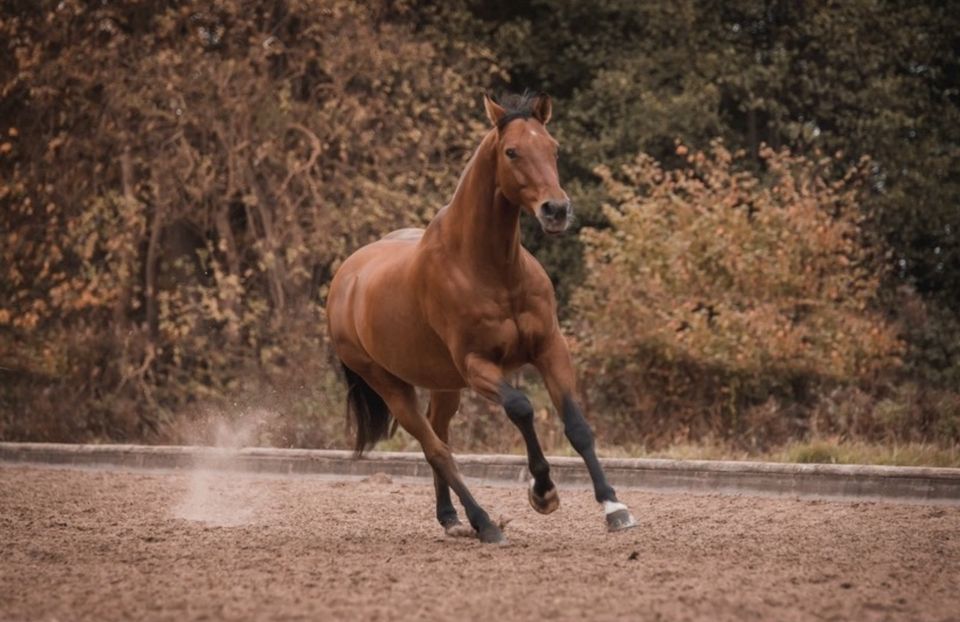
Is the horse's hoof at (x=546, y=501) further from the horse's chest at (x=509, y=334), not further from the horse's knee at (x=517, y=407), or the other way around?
the horse's chest at (x=509, y=334)

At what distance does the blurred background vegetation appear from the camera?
13.2 meters

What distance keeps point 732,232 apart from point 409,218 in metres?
4.39

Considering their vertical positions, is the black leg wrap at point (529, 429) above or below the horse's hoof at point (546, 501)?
above

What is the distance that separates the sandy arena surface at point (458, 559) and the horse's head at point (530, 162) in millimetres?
1613

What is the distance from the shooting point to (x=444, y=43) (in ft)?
61.3

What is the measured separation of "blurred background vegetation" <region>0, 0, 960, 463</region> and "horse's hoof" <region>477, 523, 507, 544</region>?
383cm

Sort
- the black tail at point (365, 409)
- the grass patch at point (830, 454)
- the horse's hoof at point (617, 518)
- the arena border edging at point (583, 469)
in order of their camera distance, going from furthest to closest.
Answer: the grass patch at point (830, 454), the black tail at point (365, 409), the arena border edging at point (583, 469), the horse's hoof at point (617, 518)

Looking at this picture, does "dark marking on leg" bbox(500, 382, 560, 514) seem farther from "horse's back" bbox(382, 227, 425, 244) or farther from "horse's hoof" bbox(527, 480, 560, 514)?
"horse's back" bbox(382, 227, 425, 244)

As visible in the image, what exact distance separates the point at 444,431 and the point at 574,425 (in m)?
1.70

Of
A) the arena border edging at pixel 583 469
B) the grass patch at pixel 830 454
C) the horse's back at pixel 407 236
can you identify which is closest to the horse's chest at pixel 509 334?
the horse's back at pixel 407 236

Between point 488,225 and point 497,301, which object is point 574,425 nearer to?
point 497,301

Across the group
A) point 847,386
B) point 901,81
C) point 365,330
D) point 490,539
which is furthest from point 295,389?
point 901,81

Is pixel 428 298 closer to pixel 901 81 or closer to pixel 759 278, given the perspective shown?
pixel 759 278

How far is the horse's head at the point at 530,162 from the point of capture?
261 inches
